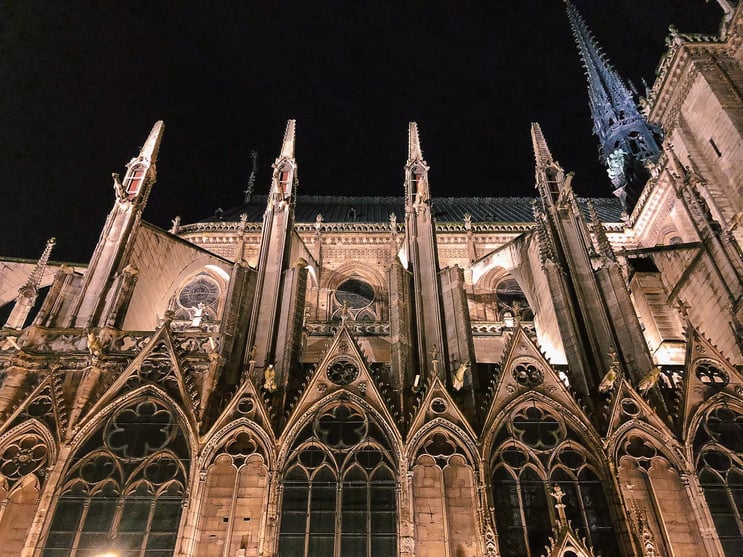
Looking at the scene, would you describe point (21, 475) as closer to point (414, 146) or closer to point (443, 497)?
point (443, 497)

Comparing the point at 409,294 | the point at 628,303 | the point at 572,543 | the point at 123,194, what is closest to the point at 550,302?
the point at 628,303

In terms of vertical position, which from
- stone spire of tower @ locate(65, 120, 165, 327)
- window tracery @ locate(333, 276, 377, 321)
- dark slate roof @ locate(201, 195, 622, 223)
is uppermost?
dark slate roof @ locate(201, 195, 622, 223)

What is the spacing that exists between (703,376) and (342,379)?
9.24 metres

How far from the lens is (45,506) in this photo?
38.8ft

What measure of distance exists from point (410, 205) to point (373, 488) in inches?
399

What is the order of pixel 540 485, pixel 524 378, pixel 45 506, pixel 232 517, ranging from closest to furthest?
1. pixel 45 506
2. pixel 232 517
3. pixel 540 485
4. pixel 524 378

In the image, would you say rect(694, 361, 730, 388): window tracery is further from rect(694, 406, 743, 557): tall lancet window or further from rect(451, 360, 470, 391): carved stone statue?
rect(451, 360, 470, 391): carved stone statue

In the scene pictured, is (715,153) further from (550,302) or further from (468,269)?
(550,302)

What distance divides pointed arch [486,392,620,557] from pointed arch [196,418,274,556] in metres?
5.17

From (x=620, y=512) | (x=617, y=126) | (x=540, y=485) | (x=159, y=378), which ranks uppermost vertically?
(x=617, y=126)

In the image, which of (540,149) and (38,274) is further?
(540,149)

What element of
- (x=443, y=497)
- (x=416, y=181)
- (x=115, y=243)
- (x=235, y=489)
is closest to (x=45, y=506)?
(x=235, y=489)

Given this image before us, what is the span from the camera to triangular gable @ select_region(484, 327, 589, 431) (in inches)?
542

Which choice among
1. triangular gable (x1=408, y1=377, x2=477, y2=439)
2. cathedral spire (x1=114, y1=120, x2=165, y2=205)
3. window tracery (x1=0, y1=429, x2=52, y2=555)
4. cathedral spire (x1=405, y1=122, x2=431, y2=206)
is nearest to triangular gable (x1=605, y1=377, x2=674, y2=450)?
triangular gable (x1=408, y1=377, x2=477, y2=439)
